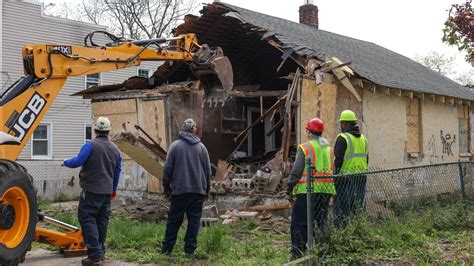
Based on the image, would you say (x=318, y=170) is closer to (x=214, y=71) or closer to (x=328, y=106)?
(x=328, y=106)

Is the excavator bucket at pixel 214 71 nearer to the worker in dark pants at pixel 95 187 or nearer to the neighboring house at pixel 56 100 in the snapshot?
the worker in dark pants at pixel 95 187

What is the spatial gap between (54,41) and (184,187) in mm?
16258

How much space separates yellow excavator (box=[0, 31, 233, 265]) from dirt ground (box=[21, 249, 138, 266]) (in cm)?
20

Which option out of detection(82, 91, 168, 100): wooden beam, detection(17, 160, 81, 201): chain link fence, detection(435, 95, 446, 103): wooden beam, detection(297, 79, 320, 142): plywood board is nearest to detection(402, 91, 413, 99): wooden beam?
detection(435, 95, 446, 103): wooden beam

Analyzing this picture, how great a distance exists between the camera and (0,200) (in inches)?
244

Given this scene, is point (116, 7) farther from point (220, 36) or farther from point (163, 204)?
point (163, 204)

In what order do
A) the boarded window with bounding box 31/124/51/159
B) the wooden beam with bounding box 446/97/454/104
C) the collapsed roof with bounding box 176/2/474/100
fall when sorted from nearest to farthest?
1. the collapsed roof with bounding box 176/2/474/100
2. the wooden beam with bounding box 446/97/454/104
3. the boarded window with bounding box 31/124/51/159

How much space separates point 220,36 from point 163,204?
4785 millimetres

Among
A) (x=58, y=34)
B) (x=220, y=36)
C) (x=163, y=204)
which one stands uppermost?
(x=58, y=34)

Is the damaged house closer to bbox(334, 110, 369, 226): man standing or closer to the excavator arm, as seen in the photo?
the excavator arm

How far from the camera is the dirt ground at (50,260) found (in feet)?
24.5

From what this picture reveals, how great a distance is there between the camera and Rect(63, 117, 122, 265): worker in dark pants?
23.6 ft

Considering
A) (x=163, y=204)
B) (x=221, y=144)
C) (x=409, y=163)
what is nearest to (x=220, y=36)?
(x=221, y=144)

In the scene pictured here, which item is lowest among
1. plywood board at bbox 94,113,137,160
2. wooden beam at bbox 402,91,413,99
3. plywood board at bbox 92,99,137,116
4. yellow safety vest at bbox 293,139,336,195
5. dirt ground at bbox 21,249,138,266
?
dirt ground at bbox 21,249,138,266
